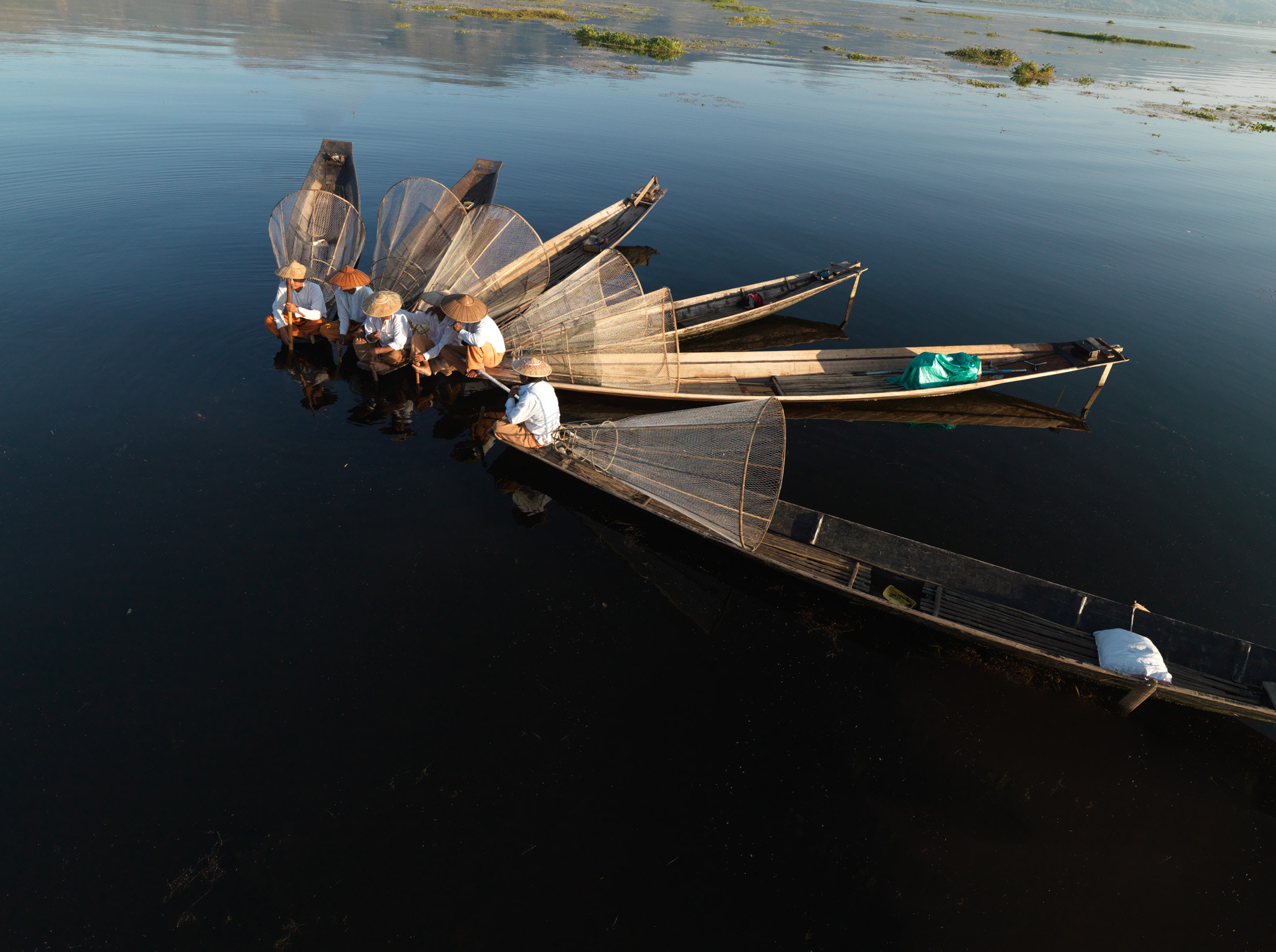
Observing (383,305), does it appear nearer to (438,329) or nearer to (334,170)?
(438,329)

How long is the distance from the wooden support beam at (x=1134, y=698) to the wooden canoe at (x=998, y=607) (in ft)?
0.06

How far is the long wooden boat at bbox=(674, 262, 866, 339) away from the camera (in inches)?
523

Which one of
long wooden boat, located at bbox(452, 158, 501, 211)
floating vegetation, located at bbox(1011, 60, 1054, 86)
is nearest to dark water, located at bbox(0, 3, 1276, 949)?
long wooden boat, located at bbox(452, 158, 501, 211)

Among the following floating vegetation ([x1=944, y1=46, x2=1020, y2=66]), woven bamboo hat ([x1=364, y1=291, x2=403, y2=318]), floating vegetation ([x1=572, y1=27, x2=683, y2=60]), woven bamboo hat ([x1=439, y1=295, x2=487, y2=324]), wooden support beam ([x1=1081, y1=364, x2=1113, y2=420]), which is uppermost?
floating vegetation ([x1=944, y1=46, x2=1020, y2=66])

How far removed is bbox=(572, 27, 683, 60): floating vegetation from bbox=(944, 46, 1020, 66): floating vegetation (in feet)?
87.7

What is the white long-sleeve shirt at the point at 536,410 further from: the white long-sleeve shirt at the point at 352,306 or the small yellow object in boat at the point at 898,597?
the small yellow object in boat at the point at 898,597

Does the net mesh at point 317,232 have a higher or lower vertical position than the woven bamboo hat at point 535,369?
higher

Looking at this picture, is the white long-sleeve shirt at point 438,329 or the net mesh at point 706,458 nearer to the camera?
the net mesh at point 706,458

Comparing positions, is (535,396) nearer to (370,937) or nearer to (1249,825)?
(370,937)

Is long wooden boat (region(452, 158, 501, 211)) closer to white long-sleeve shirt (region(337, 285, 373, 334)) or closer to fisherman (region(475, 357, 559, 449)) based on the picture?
white long-sleeve shirt (region(337, 285, 373, 334))

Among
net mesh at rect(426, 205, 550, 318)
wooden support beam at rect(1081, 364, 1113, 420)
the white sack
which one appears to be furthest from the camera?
wooden support beam at rect(1081, 364, 1113, 420)

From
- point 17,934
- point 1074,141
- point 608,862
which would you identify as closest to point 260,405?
point 17,934

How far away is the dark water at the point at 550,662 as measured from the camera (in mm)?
5160

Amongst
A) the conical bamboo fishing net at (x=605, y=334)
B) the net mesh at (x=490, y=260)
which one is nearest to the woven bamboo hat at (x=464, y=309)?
the conical bamboo fishing net at (x=605, y=334)
